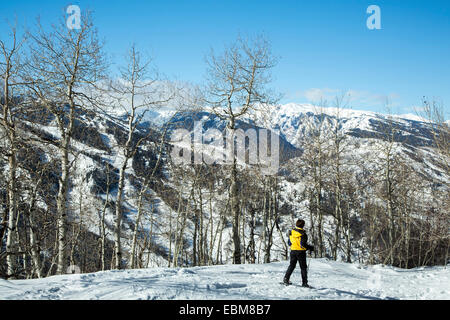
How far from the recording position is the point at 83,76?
10.1 meters

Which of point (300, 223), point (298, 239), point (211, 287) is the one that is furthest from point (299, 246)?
point (211, 287)

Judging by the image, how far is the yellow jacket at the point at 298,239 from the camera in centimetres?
701

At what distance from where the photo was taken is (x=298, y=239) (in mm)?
7078

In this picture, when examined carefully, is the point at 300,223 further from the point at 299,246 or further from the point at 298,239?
the point at 299,246

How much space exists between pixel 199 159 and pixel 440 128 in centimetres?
1502

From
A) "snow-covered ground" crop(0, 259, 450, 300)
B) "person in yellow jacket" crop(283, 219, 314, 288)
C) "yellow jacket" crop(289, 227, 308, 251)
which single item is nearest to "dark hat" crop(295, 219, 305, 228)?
"person in yellow jacket" crop(283, 219, 314, 288)

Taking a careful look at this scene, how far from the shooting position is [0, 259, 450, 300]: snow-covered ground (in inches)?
221

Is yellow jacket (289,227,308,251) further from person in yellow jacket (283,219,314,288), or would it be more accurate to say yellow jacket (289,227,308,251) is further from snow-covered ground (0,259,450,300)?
snow-covered ground (0,259,450,300)

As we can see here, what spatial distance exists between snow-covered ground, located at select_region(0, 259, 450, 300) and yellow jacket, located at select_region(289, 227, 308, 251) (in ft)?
3.29

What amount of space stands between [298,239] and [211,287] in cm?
246

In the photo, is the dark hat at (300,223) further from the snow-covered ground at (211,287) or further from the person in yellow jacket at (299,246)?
the snow-covered ground at (211,287)
